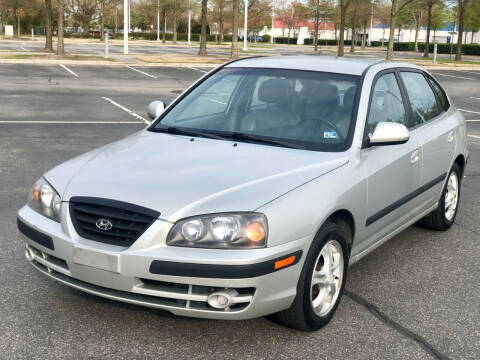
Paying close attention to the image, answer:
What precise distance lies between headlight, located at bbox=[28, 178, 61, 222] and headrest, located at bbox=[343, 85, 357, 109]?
206cm

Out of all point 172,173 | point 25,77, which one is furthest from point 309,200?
point 25,77

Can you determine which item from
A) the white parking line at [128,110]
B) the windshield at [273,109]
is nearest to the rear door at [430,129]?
the windshield at [273,109]

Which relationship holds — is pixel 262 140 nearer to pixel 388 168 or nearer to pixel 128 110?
pixel 388 168

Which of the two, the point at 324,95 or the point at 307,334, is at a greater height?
the point at 324,95

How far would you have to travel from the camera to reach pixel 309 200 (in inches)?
138

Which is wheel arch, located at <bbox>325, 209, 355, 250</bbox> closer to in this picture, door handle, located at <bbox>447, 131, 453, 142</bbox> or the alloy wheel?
the alloy wheel

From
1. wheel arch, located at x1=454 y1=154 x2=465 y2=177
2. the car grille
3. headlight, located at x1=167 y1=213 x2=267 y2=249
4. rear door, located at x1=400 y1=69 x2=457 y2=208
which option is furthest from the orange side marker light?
wheel arch, located at x1=454 y1=154 x2=465 y2=177

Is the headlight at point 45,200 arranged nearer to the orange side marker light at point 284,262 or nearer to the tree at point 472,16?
the orange side marker light at point 284,262

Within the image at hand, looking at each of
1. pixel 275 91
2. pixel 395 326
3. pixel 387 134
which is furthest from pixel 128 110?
pixel 395 326

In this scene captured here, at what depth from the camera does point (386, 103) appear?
4785 millimetres

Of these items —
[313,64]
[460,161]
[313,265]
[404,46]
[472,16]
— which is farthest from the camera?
[404,46]

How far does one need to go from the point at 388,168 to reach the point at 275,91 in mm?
1003

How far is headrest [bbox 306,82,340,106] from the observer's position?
449 centimetres

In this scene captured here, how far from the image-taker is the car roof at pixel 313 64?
473 cm
